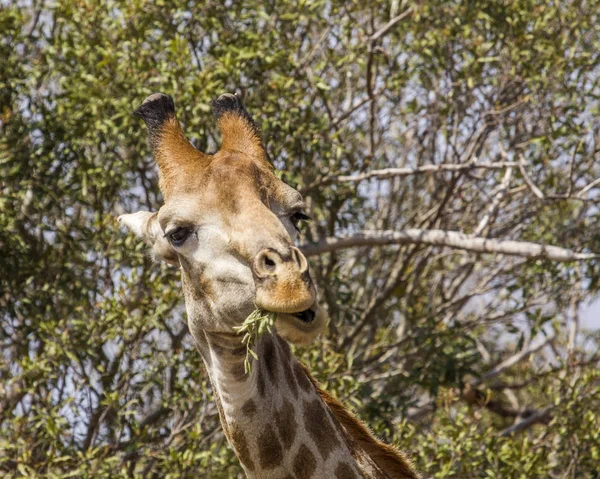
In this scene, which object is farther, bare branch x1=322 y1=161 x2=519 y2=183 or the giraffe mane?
bare branch x1=322 y1=161 x2=519 y2=183

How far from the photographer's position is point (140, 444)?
7.62 metres

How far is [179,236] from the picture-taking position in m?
4.68

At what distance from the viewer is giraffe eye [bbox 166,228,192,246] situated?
465cm

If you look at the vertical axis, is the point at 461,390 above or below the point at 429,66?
below

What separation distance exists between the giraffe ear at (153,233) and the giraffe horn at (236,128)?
0.52 meters

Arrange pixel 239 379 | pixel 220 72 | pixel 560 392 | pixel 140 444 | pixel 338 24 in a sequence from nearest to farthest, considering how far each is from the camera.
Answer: pixel 239 379 → pixel 140 444 → pixel 220 72 → pixel 560 392 → pixel 338 24

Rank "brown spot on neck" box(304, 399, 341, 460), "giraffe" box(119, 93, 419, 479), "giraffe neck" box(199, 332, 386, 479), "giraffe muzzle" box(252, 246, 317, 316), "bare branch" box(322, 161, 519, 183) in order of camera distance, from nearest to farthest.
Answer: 1. "giraffe muzzle" box(252, 246, 317, 316)
2. "giraffe" box(119, 93, 419, 479)
3. "giraffe neck" box(199, 332, 386, 479)
4. "brown spot on neck" box(304, 399, 341, 460)
5. "bare branch" box(322, 161, 519, 183)

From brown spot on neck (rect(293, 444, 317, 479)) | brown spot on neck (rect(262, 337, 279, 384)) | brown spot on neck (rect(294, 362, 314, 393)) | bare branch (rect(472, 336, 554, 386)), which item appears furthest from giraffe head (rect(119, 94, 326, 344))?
bare branch (rect(472, 336, 554, 386))

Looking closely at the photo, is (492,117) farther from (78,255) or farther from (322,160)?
(78,255)

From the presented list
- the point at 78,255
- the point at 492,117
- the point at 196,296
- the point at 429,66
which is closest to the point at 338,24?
the point at 429,66

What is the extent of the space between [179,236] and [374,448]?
152 centimetres

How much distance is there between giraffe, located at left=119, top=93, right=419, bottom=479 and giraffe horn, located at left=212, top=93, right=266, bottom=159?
0.06ft

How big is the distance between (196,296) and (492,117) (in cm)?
611

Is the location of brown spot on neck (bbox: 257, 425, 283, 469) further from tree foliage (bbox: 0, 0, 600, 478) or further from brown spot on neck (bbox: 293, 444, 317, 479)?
tree foliage (bbox: 0, 0, 600, 478)
